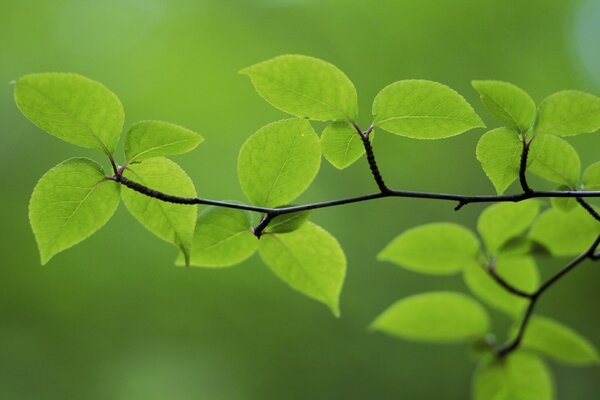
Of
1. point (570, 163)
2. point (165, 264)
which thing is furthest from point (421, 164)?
point (570, 163)

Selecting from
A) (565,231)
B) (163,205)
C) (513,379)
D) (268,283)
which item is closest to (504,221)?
(565,231)

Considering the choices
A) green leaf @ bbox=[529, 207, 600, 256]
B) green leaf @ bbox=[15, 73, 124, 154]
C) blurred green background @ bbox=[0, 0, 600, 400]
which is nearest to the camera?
green leaf @ bbox=[15, 73, 124, 154]

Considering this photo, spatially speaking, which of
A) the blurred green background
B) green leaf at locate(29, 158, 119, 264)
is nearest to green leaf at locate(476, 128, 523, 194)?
green leaf at locate(29, 158, 119, 264)

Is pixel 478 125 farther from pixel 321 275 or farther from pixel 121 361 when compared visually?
pixel 121 361

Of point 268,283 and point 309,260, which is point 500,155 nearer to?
point 309,260

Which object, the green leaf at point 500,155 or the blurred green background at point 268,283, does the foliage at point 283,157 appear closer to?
the green leaf at point 500,155

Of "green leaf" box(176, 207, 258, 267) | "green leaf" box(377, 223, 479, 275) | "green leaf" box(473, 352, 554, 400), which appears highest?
"green leaf" box(176, 207, 258, 267)

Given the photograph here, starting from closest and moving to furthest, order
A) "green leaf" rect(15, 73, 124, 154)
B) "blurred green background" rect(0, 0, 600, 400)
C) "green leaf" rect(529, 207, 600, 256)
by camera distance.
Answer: "green leaf" rect(15, 73, 124, 154) → "green leaf" rect(529, 207, 600, 256) → "blurred green background" rect(0, 0, 600, 400)

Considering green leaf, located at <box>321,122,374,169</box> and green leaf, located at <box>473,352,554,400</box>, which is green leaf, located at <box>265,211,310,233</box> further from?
green leaf, located at <box>473,352,554,400</box>
